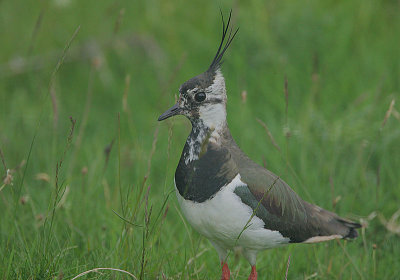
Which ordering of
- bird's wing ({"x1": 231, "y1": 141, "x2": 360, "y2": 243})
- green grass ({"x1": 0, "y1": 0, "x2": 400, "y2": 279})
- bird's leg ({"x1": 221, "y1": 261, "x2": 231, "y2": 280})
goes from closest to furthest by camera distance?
1. bird's wing ({"x1": 231, "y1": 141, "x2": 360, "y2": 243})
2. bird's leg ({"x1": 221, "y1": 261, "x2": 231, "y2": 280})
3. green grass ({"x1": 0, "y1": 0, "x2": 400, "y2": 279})

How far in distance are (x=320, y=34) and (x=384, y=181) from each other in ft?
6.67

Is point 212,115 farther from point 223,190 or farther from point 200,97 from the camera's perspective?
point 223,190

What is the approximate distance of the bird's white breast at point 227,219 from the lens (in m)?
3.23

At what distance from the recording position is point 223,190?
3258 millimetres

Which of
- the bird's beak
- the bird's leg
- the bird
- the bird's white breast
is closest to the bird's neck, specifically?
the bird

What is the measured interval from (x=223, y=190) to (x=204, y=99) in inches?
21.6

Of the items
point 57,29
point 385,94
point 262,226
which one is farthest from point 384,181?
point 57,29

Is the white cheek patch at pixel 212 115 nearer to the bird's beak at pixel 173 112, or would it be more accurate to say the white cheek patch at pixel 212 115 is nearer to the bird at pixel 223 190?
the bird at pixel 223 190

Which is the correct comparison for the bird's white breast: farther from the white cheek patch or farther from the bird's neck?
the white cheek patch

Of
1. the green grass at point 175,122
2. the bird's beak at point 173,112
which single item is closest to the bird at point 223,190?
the bird's beak at point 173,112

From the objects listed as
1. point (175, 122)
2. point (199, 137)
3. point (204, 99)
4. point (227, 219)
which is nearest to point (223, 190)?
point (227, 219)

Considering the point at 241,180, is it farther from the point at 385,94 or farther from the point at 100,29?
the point at 100,29

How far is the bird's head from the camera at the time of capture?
11.1 feet

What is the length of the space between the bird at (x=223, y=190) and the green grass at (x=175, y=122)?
0.87ft
